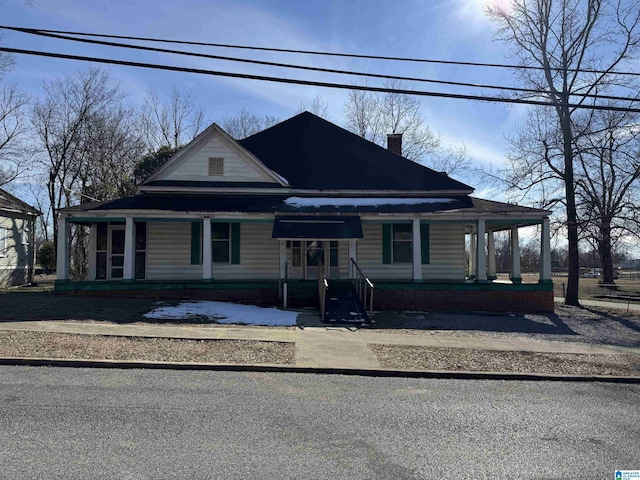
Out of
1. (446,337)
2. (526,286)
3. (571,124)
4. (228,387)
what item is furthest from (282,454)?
(571,124)

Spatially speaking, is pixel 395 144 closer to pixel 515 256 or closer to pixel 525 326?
pixel 515 256

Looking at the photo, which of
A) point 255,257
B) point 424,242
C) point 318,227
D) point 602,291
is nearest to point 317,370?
point 318,227

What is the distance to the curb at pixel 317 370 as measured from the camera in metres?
7.05

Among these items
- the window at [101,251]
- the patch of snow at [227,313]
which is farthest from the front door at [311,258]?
the window at [101,251]

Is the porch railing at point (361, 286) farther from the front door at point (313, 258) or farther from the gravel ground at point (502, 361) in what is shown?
the gravel ground at point (502, 361)

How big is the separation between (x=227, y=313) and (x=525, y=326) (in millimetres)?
8495

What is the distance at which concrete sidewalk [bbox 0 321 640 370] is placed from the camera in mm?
8859

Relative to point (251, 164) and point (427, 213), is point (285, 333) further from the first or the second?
point (251, 164)

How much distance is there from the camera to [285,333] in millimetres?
10125

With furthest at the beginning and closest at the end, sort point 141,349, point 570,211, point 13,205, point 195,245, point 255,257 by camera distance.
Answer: point 13,205
point 570,211
point 255,257
point 195,245
point 141,349

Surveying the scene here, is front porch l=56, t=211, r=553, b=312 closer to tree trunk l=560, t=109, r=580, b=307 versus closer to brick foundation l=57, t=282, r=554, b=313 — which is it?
brick foundation l=57, t=282, r=554, b=313

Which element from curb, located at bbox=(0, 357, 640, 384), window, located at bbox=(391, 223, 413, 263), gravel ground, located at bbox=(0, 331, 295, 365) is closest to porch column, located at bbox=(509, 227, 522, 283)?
window, located at bbox=(391, 223, 413, 263)

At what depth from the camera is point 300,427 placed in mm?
4797

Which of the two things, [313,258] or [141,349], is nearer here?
[141,349]
